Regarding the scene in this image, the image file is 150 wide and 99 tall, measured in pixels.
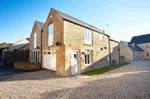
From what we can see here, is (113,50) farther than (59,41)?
Yes

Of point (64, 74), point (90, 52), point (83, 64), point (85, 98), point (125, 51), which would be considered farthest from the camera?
point (125, 51)

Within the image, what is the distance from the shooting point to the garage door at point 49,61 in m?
10.2

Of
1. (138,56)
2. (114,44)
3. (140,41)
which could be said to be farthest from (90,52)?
(140,41)

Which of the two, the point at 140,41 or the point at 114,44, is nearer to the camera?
the point at 114,44

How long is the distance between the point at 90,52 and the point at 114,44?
8995 millimetres

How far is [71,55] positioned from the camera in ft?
27.8

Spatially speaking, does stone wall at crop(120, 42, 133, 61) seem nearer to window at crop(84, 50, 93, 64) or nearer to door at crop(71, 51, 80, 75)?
window at crop(84, 50, 93, 64)

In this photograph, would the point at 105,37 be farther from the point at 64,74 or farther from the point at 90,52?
the point at 64,74

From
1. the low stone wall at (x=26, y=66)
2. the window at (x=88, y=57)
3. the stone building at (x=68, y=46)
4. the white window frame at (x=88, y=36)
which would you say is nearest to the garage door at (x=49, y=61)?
the stone building at (x=68, y=46)

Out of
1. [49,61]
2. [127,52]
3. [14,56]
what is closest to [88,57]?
[49,61]

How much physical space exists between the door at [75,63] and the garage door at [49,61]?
8.74 feet

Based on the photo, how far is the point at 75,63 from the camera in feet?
29.6

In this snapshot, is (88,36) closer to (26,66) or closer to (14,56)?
(26,66)

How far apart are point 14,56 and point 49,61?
30.7 ft
